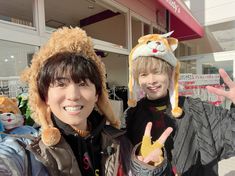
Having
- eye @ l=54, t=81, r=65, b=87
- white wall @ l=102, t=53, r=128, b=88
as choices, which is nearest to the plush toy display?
eye @ l=54, t=81, r=65, b=87

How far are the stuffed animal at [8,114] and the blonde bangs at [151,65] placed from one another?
3.61 feet

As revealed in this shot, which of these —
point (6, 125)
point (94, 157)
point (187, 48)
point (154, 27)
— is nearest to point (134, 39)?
point (154, 27)

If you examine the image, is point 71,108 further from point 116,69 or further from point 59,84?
point 116,69

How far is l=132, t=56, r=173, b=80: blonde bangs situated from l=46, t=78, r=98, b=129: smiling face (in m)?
0.53

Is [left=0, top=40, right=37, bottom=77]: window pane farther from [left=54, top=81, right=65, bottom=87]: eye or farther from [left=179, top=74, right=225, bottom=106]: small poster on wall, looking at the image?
[left=179, top=74, right=225, bottom=106]: small poster on wall

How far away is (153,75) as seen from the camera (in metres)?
1.28

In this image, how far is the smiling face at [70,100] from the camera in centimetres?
83

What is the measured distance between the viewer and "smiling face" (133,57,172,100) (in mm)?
1267

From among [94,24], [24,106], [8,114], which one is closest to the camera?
[8,114]

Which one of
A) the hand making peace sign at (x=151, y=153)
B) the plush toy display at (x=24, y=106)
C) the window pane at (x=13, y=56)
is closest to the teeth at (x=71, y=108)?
the hand making peace sign at (x=151, y=153)

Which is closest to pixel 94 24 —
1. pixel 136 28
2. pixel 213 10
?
pixel 136 28

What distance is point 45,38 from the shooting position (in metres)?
2.29

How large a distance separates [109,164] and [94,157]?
7 cm

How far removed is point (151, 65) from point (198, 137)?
1.59ft
